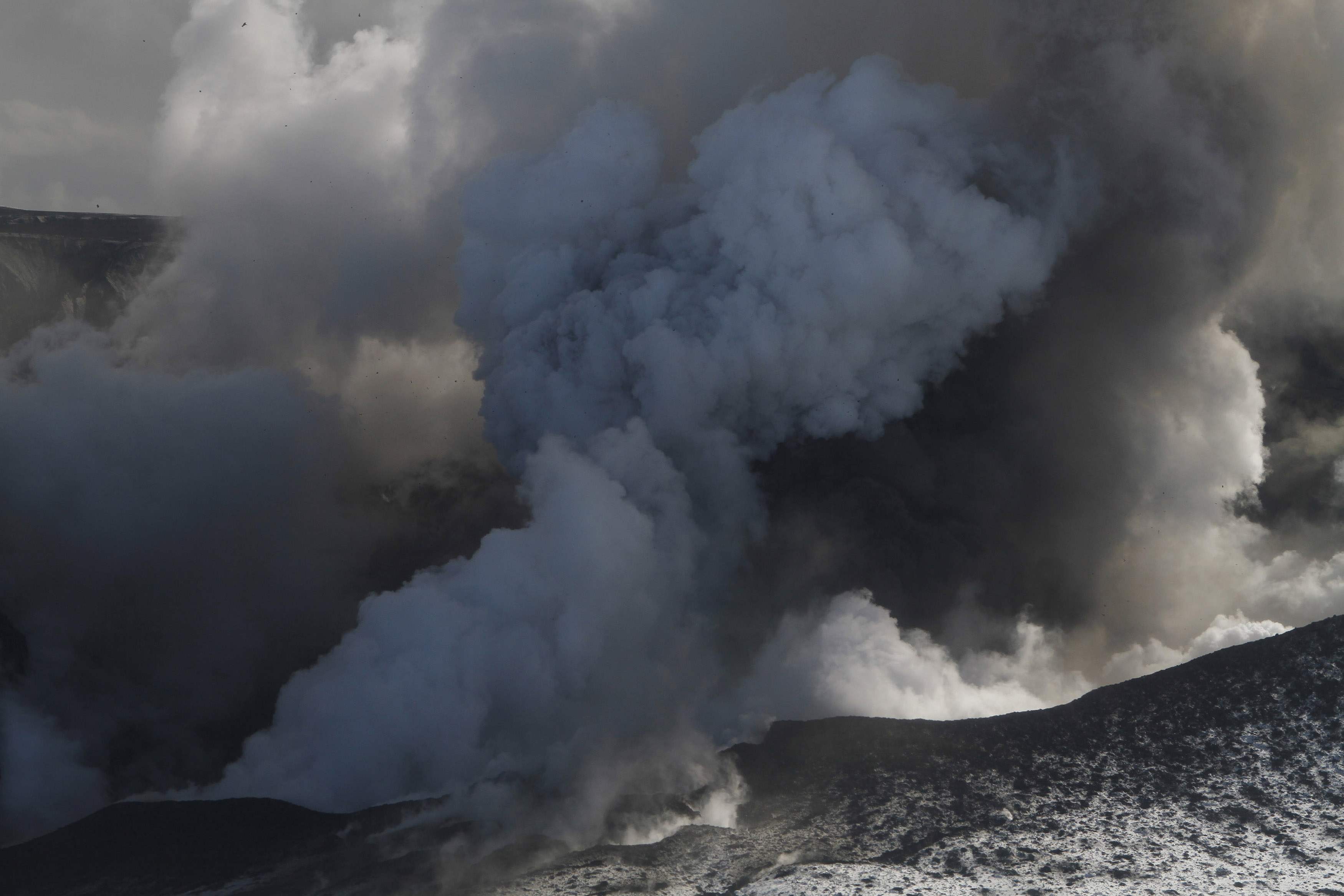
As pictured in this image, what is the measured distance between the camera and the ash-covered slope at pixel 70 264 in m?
51.9

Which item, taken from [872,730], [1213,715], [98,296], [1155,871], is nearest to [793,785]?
[872,730]

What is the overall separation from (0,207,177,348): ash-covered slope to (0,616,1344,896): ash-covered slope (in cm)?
3527

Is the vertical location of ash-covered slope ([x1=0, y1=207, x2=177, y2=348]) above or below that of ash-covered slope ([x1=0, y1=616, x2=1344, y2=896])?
above

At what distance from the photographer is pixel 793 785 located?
24344mm

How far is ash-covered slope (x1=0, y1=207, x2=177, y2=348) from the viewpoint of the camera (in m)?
51.9

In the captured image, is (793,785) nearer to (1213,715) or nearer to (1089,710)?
(1089,710)

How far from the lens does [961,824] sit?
849 inches

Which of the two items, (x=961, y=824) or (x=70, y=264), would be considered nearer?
(x=961, y=824)

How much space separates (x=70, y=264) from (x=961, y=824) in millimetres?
51406

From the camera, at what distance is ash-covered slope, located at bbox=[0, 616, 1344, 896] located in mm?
19688

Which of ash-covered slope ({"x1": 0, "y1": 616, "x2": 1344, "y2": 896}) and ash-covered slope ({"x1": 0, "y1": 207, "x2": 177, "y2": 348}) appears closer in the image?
ash-covered slope ({"x1": 0, "y1": 616, "x2": 1344, "y2": 896})

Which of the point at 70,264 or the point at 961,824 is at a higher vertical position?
the point at 70,264

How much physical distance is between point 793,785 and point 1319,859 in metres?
10.2

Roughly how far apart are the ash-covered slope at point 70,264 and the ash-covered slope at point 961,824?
116 feet
